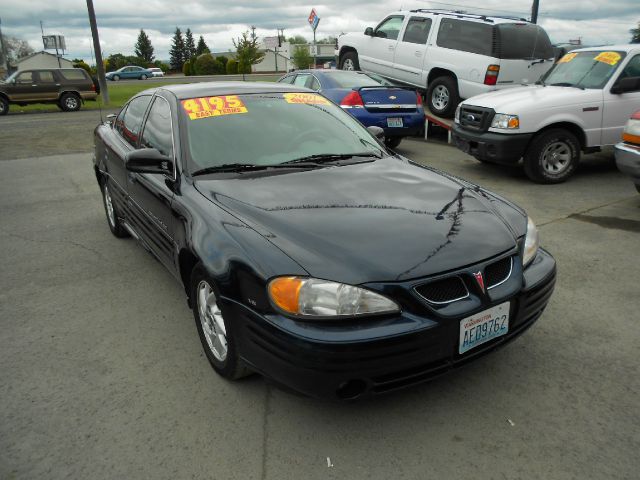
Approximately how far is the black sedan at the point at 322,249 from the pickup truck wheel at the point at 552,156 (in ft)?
13.2

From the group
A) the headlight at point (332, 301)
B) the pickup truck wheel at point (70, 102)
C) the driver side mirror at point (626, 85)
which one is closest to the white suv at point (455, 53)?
the driver side mirror at point (626, 85)

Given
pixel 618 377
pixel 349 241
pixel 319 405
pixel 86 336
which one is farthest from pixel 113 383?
pixel 618 377

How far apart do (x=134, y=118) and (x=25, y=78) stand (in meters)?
19.4

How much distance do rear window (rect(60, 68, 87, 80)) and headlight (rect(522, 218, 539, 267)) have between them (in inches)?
865

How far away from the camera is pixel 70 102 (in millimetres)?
20719

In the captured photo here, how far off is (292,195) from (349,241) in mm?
608

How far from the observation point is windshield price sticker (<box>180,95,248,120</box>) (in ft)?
11.5

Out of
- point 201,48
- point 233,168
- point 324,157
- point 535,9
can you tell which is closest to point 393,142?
point 324,157

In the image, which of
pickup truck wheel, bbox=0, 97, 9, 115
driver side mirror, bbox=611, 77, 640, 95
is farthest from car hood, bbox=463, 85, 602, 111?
pickup truck wheel, bbox=0, 97, 9, 115

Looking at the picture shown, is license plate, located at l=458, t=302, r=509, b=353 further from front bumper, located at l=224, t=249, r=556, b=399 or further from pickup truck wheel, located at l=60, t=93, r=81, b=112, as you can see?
pickup truck wheel, located at l=60, t=93, r=81, b=112

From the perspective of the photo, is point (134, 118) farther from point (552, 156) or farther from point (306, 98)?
point (552, 156)

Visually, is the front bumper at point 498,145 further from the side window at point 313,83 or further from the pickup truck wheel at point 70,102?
the pickup truck wheel at point 70,102

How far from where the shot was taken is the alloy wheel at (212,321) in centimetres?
275

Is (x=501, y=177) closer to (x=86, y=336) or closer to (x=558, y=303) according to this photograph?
(x=558, y=303)
